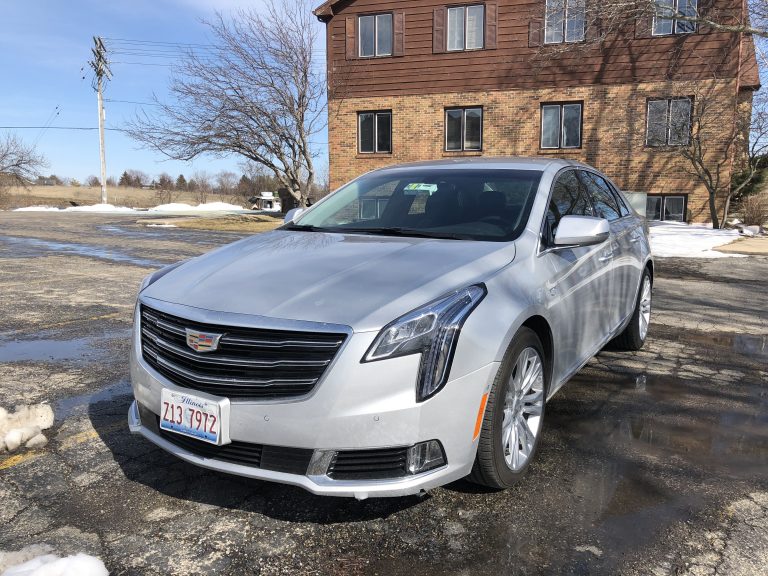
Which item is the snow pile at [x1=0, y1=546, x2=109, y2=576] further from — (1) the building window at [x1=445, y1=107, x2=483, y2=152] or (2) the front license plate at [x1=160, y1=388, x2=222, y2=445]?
(1) the building window at [x1=445, y1=107, x2=483, y2=152]

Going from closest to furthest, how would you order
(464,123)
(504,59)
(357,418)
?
(357,418) < (504,59) < (464,123)

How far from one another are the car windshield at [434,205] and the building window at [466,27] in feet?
54.6

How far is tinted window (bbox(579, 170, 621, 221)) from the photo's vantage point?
4.66 meters

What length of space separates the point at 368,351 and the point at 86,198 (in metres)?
59.9

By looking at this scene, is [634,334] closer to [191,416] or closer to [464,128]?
[191,416]

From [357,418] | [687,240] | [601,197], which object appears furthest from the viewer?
[687,240]

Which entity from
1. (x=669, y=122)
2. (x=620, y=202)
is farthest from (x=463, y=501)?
(x=669, y=122)

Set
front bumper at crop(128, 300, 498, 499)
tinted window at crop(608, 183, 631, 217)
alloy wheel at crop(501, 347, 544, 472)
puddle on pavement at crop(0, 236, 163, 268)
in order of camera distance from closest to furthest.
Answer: front bumper at crop(128, 300, 498, 499) < alloy wheel at crop(501, 347, 544, 472) < tinted window at crop(608, 183, 631, 217) < puddle on pavement at crop(0, 236, 163, 268)

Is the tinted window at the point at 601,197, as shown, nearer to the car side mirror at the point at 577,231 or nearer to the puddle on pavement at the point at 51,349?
the car side mirror at the point at 577,231

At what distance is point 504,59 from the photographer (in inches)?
749

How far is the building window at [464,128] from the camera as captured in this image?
19625mm

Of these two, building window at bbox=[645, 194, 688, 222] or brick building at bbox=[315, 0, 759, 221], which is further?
building window at bbox=[645, 194, 688, 222]

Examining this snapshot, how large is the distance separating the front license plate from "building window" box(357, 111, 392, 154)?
1861cm

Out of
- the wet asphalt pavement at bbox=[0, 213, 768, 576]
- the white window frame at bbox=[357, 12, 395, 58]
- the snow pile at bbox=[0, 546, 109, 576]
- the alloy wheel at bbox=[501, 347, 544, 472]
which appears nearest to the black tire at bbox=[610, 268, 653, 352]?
the wet asphalt pavement at bbox=[0, 213, 768, 576]
